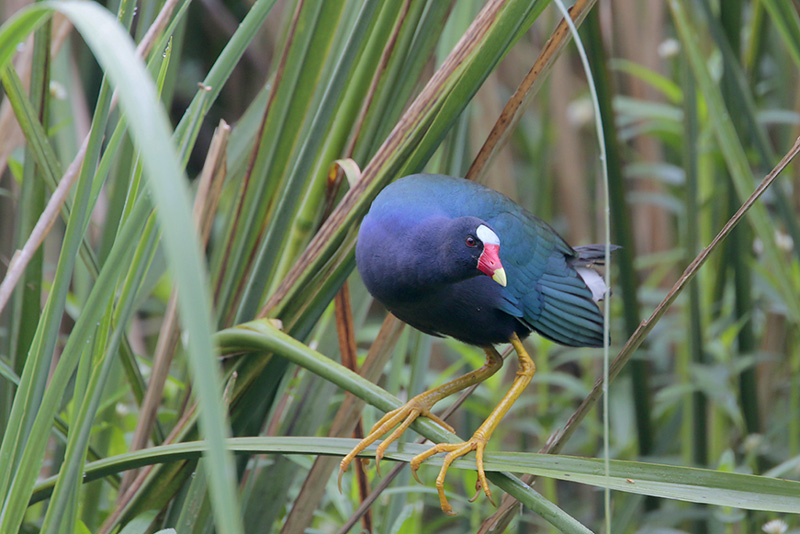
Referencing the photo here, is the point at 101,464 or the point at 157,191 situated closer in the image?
the point at 157,191

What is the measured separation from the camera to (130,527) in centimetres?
107

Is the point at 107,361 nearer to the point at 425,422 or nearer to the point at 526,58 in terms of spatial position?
the point at 425,422

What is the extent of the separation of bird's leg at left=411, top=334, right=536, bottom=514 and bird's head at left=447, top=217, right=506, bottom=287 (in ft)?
0.67

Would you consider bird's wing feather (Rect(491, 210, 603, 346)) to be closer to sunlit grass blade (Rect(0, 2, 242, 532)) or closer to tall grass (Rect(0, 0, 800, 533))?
tall grass (Rect(0, 0, 800, 533))

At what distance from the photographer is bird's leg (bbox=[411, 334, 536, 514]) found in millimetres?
1069

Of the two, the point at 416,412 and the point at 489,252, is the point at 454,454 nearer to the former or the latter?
the point at 416,412

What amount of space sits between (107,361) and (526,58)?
98.5 inches

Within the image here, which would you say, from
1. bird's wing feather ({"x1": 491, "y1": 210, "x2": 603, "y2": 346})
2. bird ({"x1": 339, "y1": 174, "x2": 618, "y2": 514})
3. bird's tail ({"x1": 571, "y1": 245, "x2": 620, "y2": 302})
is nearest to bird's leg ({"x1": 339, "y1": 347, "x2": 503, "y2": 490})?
bird ({"x1": 339, "y1": 174, "x2": 618, "y2": 514})

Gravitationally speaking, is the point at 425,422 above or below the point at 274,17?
below

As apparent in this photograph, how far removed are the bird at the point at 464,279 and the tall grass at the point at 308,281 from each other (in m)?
0.06

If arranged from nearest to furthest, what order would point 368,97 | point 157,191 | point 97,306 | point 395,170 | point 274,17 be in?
point 157,191 < point 97,306 < point 395,170 < point 368,97 < point 274,17

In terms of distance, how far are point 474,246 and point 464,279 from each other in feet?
0.24

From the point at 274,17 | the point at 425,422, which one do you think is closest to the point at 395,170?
the point at 425,422

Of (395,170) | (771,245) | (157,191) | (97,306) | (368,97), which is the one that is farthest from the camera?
(771,245)
